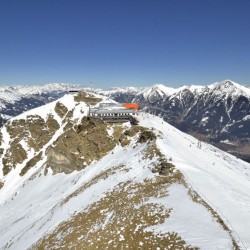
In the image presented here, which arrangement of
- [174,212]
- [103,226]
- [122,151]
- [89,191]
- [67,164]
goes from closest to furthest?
1. [174,212]
2. [103,226]
3. [89,191]
4. [122,151]
5. [67,164]

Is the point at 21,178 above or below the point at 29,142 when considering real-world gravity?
below

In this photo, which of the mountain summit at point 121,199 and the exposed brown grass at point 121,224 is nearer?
the exposed brown grass at point 121,224

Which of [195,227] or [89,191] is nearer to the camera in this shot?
[195,227]

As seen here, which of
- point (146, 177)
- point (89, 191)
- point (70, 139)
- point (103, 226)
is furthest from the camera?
point (70, 139)

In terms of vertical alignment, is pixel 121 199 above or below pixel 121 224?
below

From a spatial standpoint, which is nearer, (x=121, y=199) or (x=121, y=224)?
(x=121, y=224)

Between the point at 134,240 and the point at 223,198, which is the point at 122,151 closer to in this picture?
the point at 223,198

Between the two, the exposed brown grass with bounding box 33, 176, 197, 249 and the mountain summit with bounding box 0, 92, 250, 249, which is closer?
the exposed brown grass with bounding box 33, 176, 197, 249

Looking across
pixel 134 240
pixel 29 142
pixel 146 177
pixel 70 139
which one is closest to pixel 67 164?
pixel 70 139
